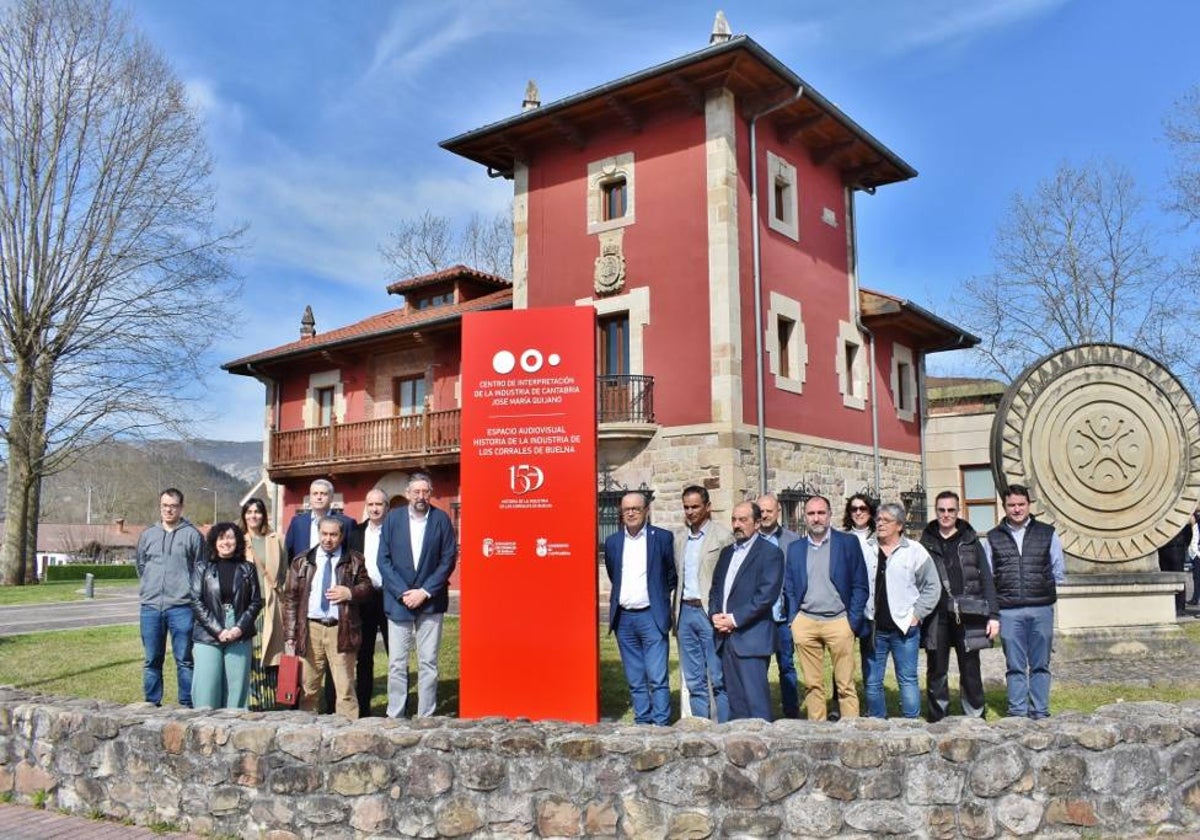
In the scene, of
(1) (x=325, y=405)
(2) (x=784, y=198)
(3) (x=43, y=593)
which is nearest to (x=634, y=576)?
(2) (x=784, y=198)

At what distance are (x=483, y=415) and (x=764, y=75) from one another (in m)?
11.8

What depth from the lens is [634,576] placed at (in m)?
6.04

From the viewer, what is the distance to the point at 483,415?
617 centimetres

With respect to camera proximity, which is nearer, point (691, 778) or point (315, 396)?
point (691, 778)

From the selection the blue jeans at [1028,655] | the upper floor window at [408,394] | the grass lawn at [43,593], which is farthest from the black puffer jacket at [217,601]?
the upper floor window at [408,394]

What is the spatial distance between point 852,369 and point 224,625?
15.8 meters

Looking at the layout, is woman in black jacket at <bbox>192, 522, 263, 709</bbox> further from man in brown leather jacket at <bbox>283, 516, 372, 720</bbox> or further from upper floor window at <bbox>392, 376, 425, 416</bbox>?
upper floor window at <bbox>392, 376, 425, 416</bbox>

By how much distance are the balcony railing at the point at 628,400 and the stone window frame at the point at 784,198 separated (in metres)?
3.82

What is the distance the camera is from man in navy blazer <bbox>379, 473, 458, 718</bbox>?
239 inches

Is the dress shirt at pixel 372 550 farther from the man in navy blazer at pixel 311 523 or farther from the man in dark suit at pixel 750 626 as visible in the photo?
the man in dark suit at pixel 750 626

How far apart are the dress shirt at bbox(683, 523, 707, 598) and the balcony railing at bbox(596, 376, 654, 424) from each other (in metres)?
9.81

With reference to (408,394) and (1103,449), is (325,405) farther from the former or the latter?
(1103,449)

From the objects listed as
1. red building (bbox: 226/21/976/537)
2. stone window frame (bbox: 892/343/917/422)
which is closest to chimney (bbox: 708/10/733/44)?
red building (bbox: 226/21/976/537)

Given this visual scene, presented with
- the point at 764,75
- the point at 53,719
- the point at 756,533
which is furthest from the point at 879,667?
the point at 764,75
